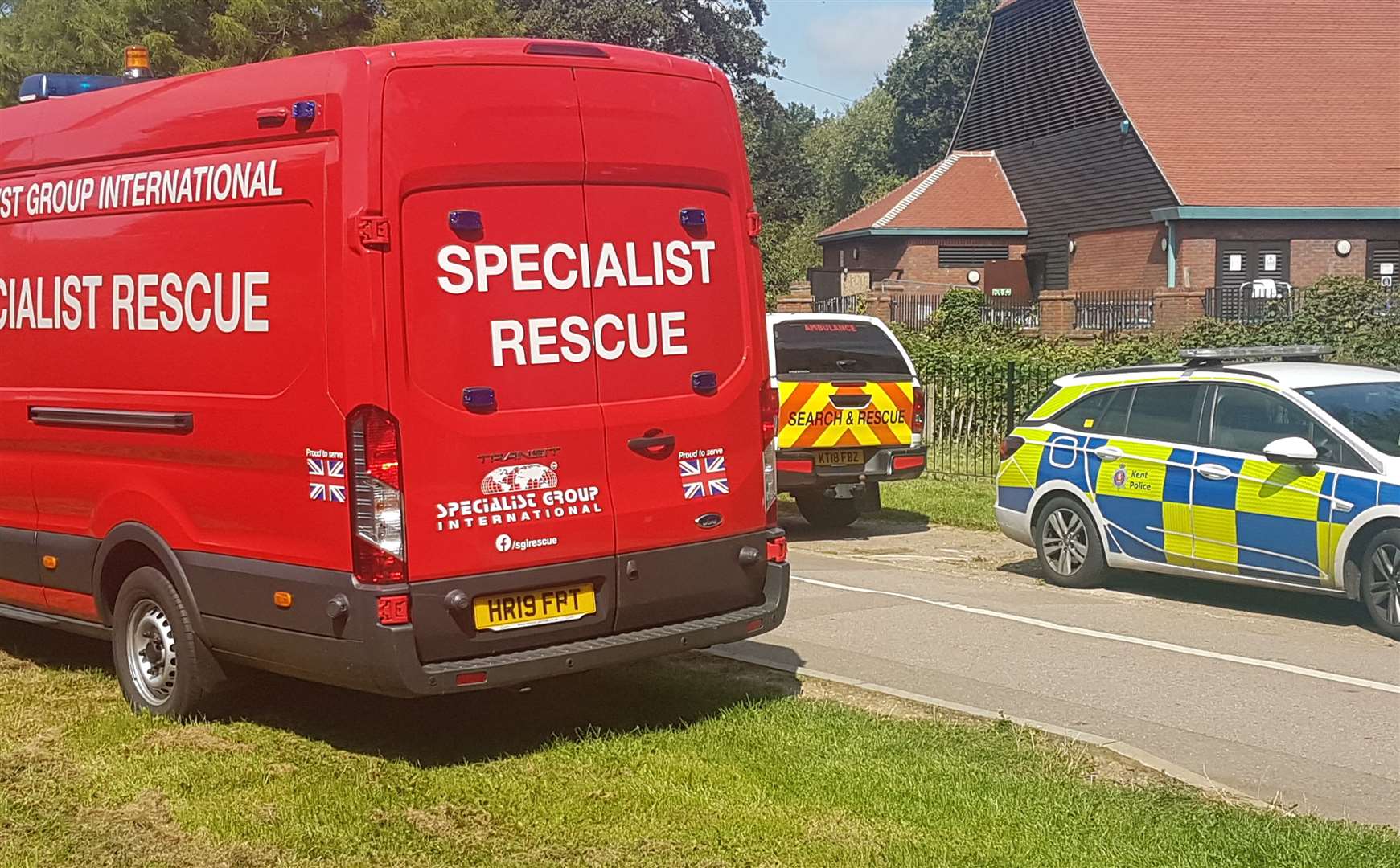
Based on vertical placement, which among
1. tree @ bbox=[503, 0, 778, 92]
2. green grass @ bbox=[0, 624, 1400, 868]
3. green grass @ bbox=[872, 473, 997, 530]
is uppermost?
tree @ bbox=[503, 0, 778, 92]

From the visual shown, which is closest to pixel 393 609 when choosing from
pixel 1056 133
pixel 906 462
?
pixel 906 462

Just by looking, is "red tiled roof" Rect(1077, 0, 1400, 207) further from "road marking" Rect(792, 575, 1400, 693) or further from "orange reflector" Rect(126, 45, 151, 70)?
"orange reflector" Rect(126, 45, 151, 70)

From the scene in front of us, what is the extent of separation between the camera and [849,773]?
6.30 m

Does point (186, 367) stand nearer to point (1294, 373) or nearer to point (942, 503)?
point (1294, 373)

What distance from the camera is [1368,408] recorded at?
10.1 meters

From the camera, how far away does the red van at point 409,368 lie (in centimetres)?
619

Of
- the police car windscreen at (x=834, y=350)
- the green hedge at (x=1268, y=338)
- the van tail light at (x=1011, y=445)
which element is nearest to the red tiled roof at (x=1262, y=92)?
the green hedge at (x=1268, y=338)

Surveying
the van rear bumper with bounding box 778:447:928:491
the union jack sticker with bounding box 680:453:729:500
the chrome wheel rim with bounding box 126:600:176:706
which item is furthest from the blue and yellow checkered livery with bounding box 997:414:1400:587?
the chrome wheel rim with bounding box 126:600:176:706

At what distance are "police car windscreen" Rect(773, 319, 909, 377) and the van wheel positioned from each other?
7.42 metres

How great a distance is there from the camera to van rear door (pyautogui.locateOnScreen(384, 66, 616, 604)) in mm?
6188

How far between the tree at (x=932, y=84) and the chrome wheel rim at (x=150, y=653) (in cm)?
7105

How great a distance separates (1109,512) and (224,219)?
685 centimetres

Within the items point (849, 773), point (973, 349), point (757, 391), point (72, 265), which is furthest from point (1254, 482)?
point (973, 349)

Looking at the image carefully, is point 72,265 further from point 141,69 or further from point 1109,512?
point 1109,512
